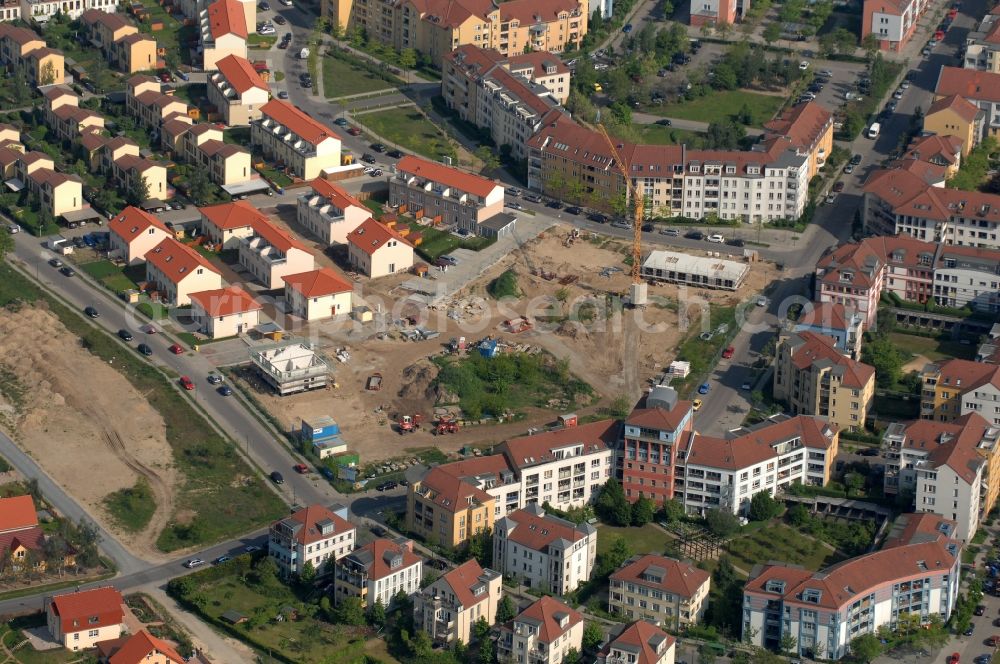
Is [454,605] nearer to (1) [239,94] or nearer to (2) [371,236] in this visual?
(2) [371,236]

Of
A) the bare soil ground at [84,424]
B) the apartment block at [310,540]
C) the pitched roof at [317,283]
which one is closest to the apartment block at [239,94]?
the pitched roof at [317,283]

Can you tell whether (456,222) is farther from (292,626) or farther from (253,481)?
(292,626)

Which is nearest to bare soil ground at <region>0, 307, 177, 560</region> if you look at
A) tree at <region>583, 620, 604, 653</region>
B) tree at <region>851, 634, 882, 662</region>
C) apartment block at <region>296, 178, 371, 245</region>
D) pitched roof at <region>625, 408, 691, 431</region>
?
apartment block at <region>296, 178, 371, 245</region>

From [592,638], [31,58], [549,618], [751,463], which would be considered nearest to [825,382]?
[751,463]

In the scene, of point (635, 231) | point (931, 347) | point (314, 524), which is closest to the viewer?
point (314, 524)

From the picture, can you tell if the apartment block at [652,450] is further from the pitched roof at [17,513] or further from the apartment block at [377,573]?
the pitched roof at [17,513]
